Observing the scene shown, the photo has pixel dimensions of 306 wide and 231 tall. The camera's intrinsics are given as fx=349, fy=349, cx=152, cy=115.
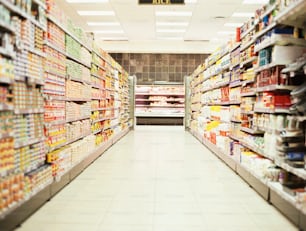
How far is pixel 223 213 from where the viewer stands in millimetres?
3537

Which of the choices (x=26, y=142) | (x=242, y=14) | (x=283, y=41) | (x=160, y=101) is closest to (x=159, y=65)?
(x=160, y=101)

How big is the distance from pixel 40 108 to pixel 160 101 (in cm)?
1346

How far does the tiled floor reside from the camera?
3.18 metres

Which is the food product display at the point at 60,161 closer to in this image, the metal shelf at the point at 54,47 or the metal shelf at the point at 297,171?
the metal shelf at the point at 54,47

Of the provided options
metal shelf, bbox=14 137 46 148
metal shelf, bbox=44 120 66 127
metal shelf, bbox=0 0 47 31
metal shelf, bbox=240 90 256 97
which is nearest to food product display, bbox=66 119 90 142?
metal shelf, bbox=44 120 66 127

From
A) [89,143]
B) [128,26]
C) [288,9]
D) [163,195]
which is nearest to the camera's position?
[288,9]

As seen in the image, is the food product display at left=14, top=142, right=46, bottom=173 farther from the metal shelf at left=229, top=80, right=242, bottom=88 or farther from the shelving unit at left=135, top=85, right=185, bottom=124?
the shelving unit at left=135, top=85, right=185, bottom=124

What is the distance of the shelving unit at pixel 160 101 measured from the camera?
1695 centimetres

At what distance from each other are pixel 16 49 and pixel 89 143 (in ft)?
10.5

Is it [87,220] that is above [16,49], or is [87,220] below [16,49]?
below

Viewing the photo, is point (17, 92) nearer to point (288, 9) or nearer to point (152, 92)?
point (288, 9)

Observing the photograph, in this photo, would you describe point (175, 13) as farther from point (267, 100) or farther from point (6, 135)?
point (6, 135)

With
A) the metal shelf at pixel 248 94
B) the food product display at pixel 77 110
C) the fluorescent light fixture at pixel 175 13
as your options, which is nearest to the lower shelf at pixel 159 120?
the fluorescent light fixture at pixel 175 13

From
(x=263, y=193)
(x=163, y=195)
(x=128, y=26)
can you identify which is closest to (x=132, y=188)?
(x=163, y=195)
